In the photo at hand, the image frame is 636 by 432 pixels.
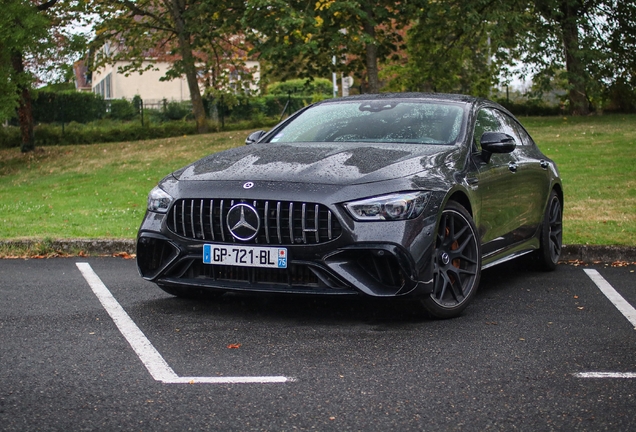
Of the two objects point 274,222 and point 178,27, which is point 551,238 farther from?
point 178,27

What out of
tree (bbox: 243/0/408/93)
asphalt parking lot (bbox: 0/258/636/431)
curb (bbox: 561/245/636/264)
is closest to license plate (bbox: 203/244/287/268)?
asphalt parking lot (bbox: 0/258/636/431)

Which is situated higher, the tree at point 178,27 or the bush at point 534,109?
the tree at point 178,27

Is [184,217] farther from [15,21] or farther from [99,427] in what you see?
[15,21]

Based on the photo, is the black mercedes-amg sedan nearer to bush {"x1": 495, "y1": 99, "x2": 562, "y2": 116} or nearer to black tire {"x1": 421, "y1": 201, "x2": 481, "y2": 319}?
black tire {"x1": 421, "y1": 201, "x2": 481, "y2": 319}

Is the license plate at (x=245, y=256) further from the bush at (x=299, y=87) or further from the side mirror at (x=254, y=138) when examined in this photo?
the bush at (x=299, y=87)

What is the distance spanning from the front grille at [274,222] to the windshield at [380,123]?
1415 mm

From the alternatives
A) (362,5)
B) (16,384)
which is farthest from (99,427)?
(362,5)

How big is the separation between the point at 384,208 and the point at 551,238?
11.0ft

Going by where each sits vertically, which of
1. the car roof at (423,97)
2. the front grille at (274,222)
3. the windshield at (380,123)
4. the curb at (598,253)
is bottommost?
the curb at (598,253)

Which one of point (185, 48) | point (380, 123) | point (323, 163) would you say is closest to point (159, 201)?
point (323, 163)

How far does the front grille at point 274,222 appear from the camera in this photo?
6.06 meters

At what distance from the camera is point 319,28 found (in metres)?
25.0

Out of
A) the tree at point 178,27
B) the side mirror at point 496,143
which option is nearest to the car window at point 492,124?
the side mirror at point 496,143

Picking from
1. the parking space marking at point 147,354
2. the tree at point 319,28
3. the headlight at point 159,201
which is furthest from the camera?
the tree at point 319,28
